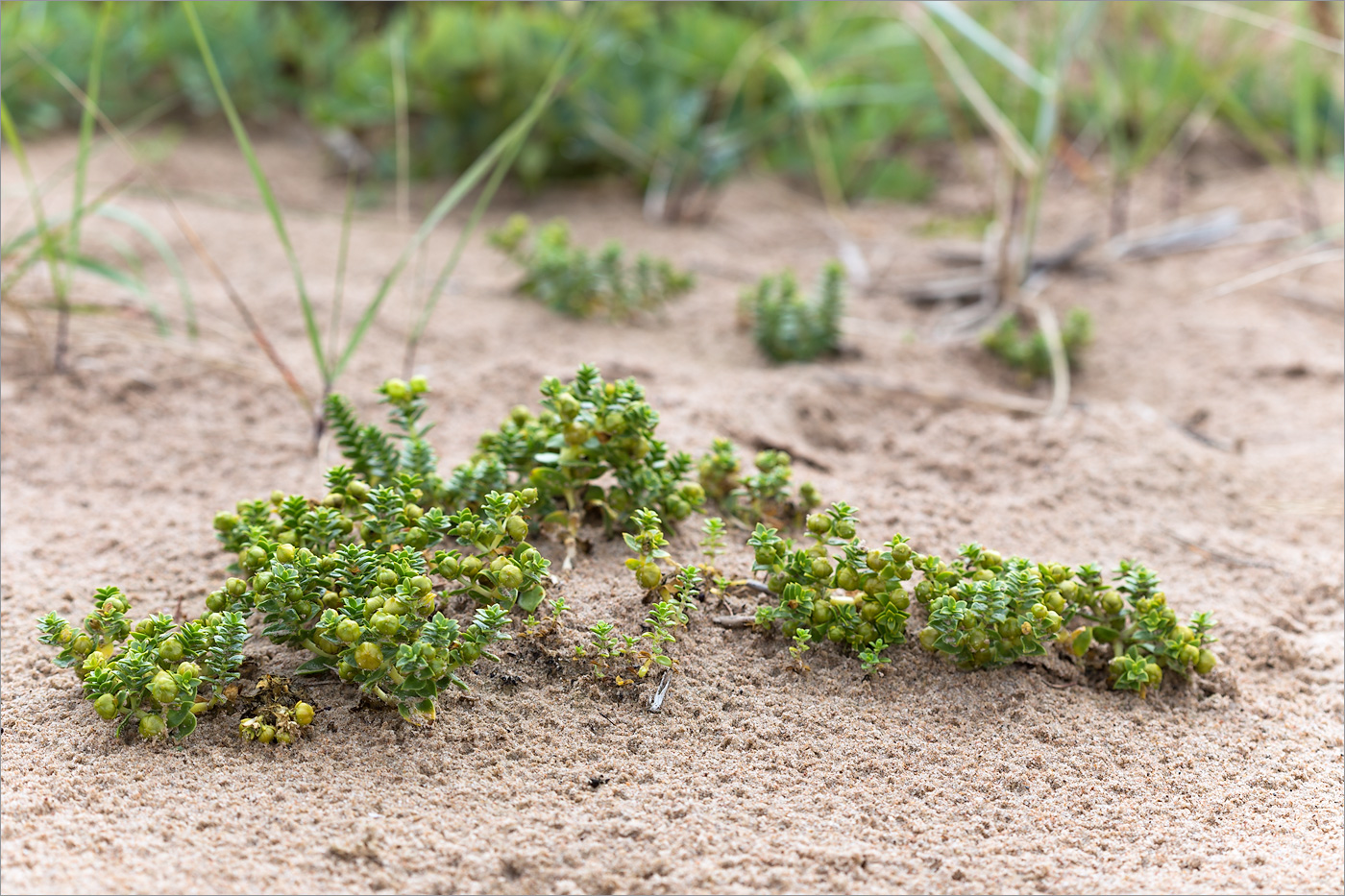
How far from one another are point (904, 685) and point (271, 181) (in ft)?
11.6

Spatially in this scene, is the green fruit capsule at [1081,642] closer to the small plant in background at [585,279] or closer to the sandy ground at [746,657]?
the sandy ground at [746,657]

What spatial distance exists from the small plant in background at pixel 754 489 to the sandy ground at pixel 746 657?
0.18 metres

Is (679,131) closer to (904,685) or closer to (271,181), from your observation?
(271,181)


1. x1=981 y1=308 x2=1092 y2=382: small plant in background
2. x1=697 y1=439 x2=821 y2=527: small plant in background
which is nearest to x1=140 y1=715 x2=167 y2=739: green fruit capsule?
x1=697 y1=439 x2=821 y2=527: small plant in background

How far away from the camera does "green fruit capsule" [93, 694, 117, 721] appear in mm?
1586

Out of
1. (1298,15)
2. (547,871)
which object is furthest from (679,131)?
(547,871)

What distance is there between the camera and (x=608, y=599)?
191cm

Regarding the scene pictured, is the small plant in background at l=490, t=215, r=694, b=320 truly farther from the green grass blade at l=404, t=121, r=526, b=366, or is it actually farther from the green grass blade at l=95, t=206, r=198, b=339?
the green grass blade at l=95, t=206, r=198, b=339

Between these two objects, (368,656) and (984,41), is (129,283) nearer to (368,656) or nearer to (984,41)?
(368,656)

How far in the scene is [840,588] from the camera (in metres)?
1.87

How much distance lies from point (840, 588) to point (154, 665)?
1.03m

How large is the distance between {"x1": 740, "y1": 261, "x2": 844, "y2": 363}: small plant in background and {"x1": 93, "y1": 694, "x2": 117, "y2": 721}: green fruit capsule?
199 centimetres

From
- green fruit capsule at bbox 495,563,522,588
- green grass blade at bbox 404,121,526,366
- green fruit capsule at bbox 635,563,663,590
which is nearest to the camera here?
green fruit capsule at bbox 495,563,522,588

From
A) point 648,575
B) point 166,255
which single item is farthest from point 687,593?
point 166,255
